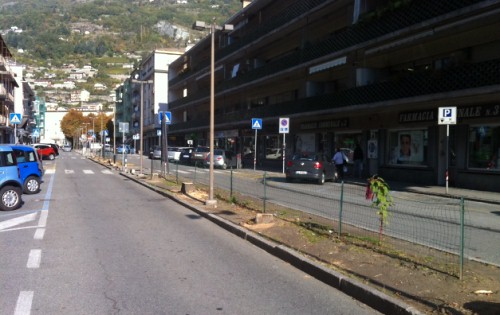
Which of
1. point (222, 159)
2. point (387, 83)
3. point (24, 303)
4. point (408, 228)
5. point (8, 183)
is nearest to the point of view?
point (24, 303)

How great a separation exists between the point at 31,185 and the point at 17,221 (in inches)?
263

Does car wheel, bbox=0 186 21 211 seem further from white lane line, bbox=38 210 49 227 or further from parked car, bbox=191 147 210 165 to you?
parked car, bbox=191 147 210 165

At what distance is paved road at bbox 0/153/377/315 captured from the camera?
5.25m

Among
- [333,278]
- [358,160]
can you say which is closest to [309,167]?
[358,160]

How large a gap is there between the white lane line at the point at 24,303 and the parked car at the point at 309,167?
54.7 feet

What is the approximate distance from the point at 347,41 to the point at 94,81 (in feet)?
597

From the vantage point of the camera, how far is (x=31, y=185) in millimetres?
17328

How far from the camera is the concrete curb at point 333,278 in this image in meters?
5.06

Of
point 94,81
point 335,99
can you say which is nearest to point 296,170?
point 335,99

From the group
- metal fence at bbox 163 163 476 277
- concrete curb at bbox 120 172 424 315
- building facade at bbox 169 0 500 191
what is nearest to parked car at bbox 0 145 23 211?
metal fence at bbox 163 163 476 277

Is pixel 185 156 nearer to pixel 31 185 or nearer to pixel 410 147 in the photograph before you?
pixel 410 147

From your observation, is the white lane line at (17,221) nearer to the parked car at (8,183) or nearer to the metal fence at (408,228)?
the parked car at (8,183)

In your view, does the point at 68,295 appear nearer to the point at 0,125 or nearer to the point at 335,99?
the point at 335,99

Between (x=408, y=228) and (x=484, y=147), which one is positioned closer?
(x=408, y=228)
